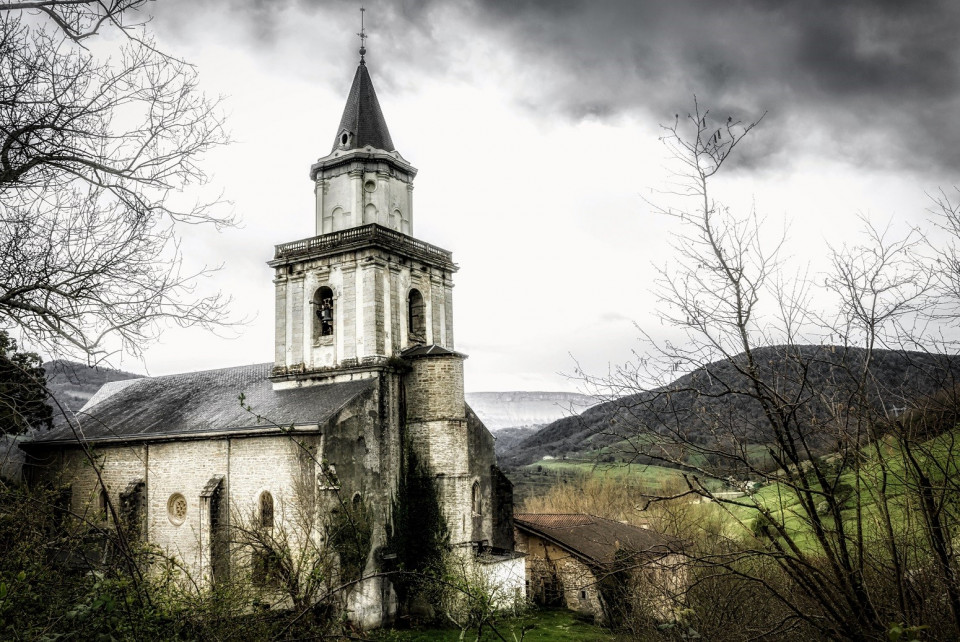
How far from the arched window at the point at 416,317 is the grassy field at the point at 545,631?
31.4 feet

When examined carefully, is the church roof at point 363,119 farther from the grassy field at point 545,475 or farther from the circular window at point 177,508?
the grassy field at point 545,475

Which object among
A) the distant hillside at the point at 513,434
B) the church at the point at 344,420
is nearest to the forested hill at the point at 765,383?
the church at the point at 344,420

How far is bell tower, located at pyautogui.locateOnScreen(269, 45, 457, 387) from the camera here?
77.7 feet

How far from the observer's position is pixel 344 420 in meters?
21.0

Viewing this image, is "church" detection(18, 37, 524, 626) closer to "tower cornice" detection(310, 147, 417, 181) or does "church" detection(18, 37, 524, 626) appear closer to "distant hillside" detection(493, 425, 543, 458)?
A: "tower cornice" detection(310, 147, 417, 181)

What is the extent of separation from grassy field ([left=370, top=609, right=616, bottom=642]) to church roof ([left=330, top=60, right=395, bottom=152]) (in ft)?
53.9

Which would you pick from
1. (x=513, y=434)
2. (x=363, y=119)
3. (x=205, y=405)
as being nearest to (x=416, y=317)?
(x=363, y=119)

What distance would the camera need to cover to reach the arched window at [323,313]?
2486 centimetres

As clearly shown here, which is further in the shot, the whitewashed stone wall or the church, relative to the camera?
the whitewashed stone wall

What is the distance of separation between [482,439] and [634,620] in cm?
1082

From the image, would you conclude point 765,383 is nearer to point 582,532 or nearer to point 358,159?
point 358,159

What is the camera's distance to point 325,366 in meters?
24.2

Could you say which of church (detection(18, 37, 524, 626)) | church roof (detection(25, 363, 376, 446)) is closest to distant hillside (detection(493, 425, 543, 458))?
church roof (detection(25, 363, 376, 446))

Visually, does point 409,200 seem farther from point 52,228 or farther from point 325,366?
point 52,228
